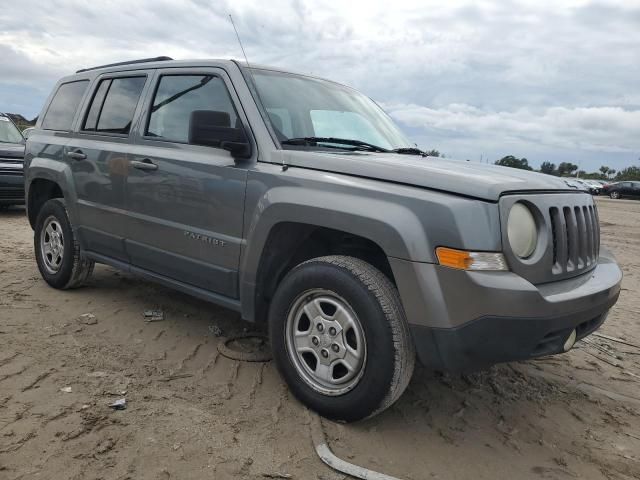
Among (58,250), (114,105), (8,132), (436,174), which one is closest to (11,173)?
(8,132)

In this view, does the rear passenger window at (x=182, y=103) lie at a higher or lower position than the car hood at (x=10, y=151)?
higher

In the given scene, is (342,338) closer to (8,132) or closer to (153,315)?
(153,315)

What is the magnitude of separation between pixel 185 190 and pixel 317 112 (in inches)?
40.4

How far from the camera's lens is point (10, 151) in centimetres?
968

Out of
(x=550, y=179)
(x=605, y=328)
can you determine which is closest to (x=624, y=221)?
(x=605, y=328)

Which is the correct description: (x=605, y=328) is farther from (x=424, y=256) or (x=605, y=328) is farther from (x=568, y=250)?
(x=424, y=256)

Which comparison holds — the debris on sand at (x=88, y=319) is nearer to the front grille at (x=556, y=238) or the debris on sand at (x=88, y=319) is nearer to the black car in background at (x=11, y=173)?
the front grille at (x=556, y=238)

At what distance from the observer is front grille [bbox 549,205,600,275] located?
2.63 metres

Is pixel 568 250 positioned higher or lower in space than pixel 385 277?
higher

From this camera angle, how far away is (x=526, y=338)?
2.40m

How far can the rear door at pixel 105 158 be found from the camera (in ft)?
13.2

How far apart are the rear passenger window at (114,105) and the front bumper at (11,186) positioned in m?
A: 6.00

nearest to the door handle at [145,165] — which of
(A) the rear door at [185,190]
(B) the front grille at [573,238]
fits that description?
(A) the rear door at [185,190]

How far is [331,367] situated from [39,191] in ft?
12.6
